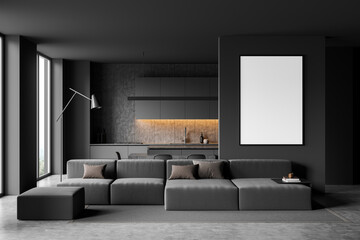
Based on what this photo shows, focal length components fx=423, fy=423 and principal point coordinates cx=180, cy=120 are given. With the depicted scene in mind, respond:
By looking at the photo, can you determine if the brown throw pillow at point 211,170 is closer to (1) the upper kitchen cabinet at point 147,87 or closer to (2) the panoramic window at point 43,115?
(1) the upper kitchen cabinet at point 147,87

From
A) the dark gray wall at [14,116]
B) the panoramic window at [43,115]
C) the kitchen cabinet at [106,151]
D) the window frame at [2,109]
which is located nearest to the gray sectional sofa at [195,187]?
the dark gray wall at [14,116]

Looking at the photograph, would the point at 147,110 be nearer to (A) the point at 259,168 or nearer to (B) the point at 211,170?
(B) the point at 211,170

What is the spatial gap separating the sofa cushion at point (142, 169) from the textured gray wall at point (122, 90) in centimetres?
395

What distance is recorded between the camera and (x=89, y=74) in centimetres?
1080

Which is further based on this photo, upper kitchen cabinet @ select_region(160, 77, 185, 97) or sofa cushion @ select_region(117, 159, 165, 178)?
upper kitchen cabinet @ select_region(160, 77, 185, 97)

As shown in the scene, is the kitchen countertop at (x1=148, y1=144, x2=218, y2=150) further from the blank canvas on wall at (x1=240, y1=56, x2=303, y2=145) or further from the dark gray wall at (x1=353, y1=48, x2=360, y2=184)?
the dark gray wall at (x1=353, y1=48, x2=360, y2=184)

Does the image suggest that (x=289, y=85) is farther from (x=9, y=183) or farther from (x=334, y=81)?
(x=9, y=183)

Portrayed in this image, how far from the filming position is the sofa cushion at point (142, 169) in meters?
7.19

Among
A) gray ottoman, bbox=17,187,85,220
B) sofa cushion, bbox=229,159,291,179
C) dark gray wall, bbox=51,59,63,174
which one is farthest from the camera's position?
dark gray wall, bbox=51,59,63,174

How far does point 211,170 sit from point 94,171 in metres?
1.95

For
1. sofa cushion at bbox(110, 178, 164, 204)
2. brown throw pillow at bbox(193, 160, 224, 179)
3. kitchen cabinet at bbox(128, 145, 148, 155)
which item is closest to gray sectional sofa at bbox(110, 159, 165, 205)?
sofa cushion at bbox(110, 178, 164, 204)

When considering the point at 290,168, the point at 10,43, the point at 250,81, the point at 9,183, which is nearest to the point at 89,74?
the point at 10,43

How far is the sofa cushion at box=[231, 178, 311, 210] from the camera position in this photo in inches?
243

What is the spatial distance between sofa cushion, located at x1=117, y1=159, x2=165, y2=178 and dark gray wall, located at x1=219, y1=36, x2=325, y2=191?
1.24 m
